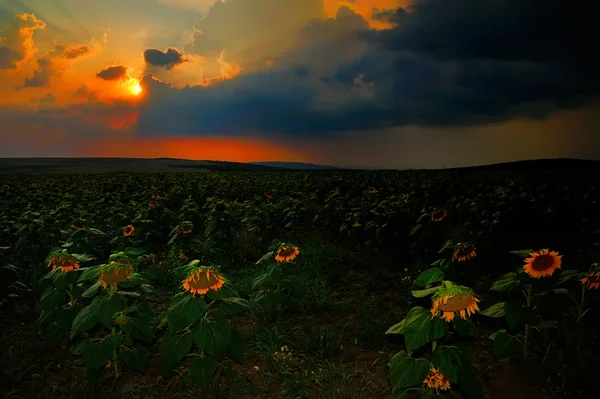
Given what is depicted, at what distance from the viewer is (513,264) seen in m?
6.70

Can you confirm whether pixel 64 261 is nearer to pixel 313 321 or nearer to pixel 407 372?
pixel 313 321

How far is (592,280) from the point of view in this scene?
10.3 feet

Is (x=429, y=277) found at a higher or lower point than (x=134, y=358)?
higher

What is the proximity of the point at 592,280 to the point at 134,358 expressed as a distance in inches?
155

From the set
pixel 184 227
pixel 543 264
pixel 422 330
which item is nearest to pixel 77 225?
pixel 184 227

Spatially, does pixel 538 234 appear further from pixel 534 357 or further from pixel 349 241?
pixel 534 357

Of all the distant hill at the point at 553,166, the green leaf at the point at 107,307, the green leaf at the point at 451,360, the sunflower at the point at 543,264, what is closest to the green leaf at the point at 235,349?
the green leaf at the point at 107,307

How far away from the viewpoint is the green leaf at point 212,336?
10.3ft

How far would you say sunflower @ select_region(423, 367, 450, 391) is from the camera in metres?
2.56

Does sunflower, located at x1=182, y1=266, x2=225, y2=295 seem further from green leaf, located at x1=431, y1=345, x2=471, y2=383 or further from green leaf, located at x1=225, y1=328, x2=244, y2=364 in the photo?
green leaf, located at x1=431, y1=345, x2=471, y2=383

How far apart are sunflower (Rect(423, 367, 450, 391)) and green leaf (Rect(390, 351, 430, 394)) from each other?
99 mm

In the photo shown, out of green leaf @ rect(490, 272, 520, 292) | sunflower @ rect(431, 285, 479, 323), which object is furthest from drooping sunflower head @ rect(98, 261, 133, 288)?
green leaf @ rect(490, 272, 520, 292)

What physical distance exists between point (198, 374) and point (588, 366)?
10.4 feet

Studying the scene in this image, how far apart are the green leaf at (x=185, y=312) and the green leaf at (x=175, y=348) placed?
0.14 m
